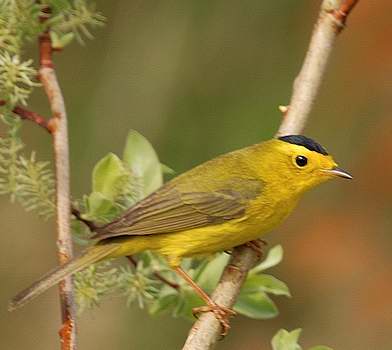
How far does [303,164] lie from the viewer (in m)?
4.00

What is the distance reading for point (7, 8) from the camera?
3.07 metres

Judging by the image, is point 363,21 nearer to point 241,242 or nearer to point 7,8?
point 241,242

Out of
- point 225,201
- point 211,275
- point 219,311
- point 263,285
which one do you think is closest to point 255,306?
point 263,285

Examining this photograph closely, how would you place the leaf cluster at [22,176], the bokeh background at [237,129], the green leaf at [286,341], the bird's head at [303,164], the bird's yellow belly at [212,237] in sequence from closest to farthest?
the green leaf at [286,341] < the leaf cluster at [22,176] < the bird's yellow belly at [212,237] < the bird's head at [303,164] < the bokeh background at [237,129]

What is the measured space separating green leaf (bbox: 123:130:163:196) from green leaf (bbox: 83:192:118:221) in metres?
0.24

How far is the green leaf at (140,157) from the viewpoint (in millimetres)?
3451

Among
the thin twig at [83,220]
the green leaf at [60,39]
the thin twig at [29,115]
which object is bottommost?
the thin twig at [83,220]

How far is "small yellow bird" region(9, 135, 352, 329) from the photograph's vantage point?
3.68m

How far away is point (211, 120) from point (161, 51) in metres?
0.70

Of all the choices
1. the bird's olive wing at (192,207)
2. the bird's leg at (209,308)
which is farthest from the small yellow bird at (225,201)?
the bird's leg at (209,308)

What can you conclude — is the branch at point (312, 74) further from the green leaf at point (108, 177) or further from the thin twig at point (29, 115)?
the thin twig at point (29, 115)

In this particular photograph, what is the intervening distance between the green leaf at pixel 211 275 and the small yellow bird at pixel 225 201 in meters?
0.15

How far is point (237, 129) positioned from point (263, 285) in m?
4.17

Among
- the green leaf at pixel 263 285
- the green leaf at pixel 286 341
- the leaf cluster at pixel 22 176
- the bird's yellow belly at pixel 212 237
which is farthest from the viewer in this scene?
the bird's yellow belly at pixel 212 237
